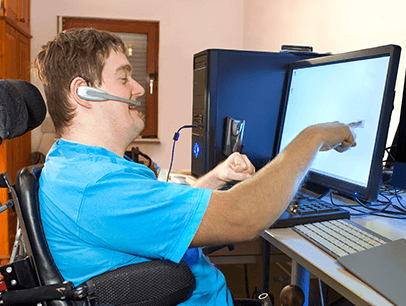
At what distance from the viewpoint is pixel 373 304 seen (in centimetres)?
55

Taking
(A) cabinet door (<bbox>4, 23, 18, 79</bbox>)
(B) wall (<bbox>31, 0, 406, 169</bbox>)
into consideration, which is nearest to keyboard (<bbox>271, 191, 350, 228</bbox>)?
(B) wall (<bbox>31, 0, 406, 169</bbox>)

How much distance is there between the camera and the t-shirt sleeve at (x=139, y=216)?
604 mm

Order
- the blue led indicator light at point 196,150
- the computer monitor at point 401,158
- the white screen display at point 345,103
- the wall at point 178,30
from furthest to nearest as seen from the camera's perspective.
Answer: the wall at point 178,30
the blue led indicator light at point 196,150
the computer monitor at point 401,158
the white screen display at point 345,103

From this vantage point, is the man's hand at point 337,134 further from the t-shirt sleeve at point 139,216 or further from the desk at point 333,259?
the t-shirt sleeve at point 139,216

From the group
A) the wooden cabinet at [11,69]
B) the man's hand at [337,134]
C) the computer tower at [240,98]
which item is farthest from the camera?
the wooden cabinet at [11,69]

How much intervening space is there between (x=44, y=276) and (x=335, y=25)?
73.6 inches

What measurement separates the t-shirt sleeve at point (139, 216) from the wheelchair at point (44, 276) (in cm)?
4

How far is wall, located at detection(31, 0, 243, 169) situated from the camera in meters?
3.62

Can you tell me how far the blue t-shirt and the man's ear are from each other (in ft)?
0.51

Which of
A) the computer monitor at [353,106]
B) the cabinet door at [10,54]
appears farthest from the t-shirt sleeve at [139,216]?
the cabinet door at [10,54]

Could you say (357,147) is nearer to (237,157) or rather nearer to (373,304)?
(237,157)

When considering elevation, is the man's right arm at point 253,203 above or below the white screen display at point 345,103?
below

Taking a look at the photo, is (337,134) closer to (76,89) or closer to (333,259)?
(333,259)

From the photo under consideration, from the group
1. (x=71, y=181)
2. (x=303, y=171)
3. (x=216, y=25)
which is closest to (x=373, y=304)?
(x=303, y=171)
